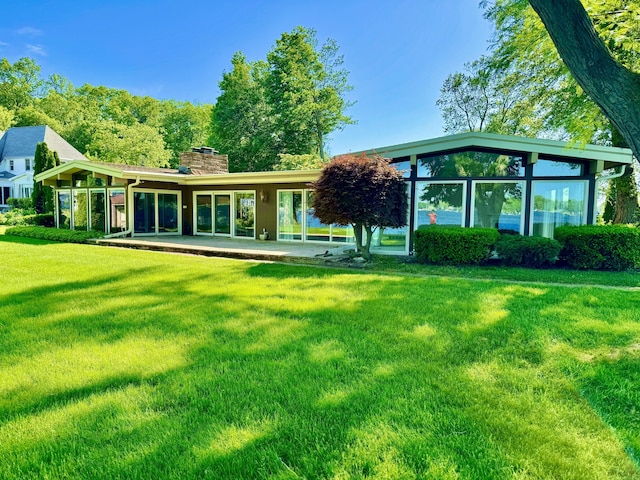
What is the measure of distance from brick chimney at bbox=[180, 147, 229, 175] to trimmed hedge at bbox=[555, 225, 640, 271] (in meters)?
15.2

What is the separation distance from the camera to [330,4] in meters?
14.4

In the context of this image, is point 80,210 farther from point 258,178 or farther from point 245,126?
point 245,126

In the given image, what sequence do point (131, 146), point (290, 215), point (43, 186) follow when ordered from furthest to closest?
1. point (131, 146)
2. point (43, 186)
3. point (290, 215)

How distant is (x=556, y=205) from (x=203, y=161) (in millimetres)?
15443

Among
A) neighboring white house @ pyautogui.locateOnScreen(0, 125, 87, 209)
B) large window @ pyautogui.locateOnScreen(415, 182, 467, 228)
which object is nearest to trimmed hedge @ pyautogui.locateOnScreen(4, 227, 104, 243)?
large window @ pyautogui.locateOnScreen(415, 182, 467, 228)

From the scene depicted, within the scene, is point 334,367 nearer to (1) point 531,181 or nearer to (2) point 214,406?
(2) point 214,406

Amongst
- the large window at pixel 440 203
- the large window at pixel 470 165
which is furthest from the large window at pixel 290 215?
the large window at pixel 470 165

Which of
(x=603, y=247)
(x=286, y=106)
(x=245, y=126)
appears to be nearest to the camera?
(x=603, y=247)

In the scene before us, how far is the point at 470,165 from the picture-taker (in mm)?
9844

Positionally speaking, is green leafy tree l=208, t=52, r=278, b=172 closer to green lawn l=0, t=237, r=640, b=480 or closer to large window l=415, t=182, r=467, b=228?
large window l=415, t=182, r=467, b=228

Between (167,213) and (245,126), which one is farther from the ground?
(245,126)

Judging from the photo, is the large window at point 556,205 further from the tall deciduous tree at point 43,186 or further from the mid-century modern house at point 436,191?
the tall deciduous tree at point 43,186

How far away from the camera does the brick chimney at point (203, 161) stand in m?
18.0

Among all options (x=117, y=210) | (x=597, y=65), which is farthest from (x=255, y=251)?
(x=597, y=65)
